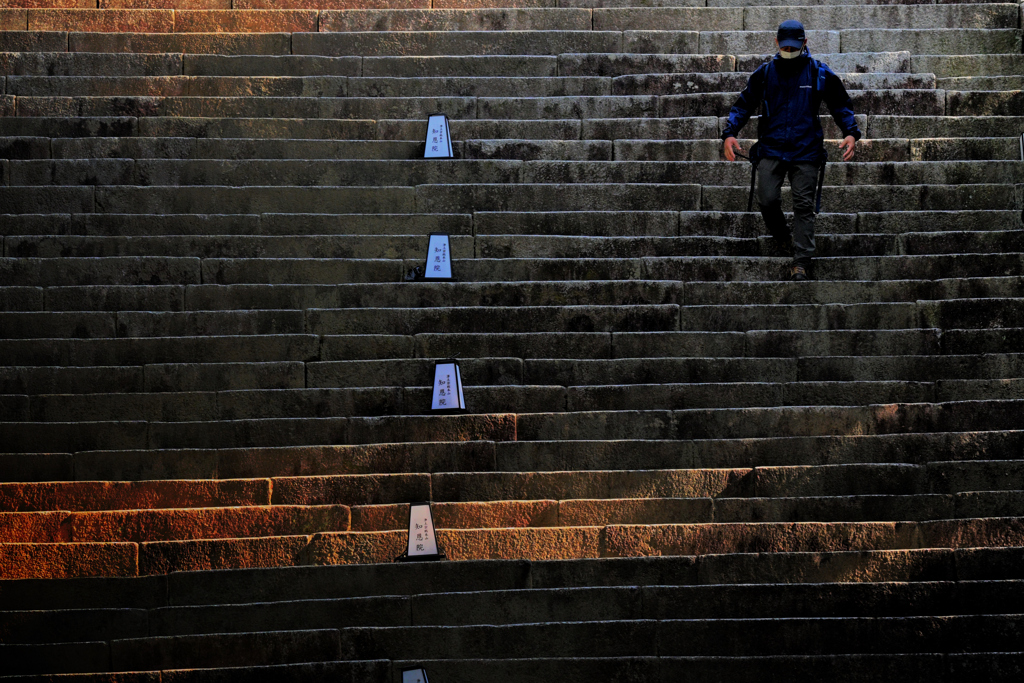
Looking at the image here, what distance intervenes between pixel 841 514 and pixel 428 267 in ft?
10.0

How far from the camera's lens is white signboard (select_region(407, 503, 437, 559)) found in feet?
17.6

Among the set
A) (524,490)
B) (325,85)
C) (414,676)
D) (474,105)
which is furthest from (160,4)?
(414,676)

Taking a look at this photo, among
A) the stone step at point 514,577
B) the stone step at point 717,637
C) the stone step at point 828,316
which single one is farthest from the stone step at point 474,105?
the stone step at point 717,637

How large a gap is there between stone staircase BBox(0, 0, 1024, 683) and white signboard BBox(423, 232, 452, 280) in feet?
0.51

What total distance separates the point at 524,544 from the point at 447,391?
1.12 meters

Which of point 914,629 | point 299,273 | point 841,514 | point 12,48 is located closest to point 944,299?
point 841,514

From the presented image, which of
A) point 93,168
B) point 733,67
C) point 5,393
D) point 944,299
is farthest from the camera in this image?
point 733,67

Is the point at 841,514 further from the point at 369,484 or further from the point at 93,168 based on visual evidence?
the point at 93,168

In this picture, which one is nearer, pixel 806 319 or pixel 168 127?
pixel 806 319

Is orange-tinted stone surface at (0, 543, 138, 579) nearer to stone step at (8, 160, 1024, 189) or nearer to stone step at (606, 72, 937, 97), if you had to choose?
stone step at (8, 160, 1024, 189)

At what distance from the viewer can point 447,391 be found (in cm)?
619

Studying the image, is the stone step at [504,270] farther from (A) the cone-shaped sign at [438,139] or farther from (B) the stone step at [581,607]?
(B) the stone step at [581,607]

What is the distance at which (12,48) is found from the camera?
363 inches

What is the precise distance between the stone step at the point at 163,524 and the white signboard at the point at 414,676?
3.09 ft
